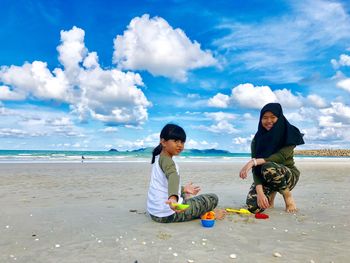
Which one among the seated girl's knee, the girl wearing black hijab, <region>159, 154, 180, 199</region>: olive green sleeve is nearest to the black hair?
<region>159, 154, 180, 199</region>: olive green sleeve

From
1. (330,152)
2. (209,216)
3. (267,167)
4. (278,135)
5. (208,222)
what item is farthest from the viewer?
(330,152)

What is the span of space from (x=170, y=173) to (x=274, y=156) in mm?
1948

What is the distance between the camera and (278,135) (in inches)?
214

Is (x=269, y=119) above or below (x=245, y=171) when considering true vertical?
above

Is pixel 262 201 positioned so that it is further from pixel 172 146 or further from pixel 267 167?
pixel 172 146

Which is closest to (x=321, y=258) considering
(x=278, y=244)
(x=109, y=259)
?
(x=278, y=244)

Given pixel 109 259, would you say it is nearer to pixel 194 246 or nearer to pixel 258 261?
pixel 194 246

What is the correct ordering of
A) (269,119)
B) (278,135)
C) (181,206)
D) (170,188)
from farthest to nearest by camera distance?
(269,119) → (278,135) → (170,188) → (181,206)

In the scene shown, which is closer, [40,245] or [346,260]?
[346,260]

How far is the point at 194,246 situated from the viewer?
142 inches

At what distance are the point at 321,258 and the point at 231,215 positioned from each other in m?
2.07

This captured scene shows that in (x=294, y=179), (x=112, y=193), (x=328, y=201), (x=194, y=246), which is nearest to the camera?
(x=194, y=246)

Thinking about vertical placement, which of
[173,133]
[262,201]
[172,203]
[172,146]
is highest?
[173,133]

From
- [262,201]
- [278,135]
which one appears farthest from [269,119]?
[262,201]
